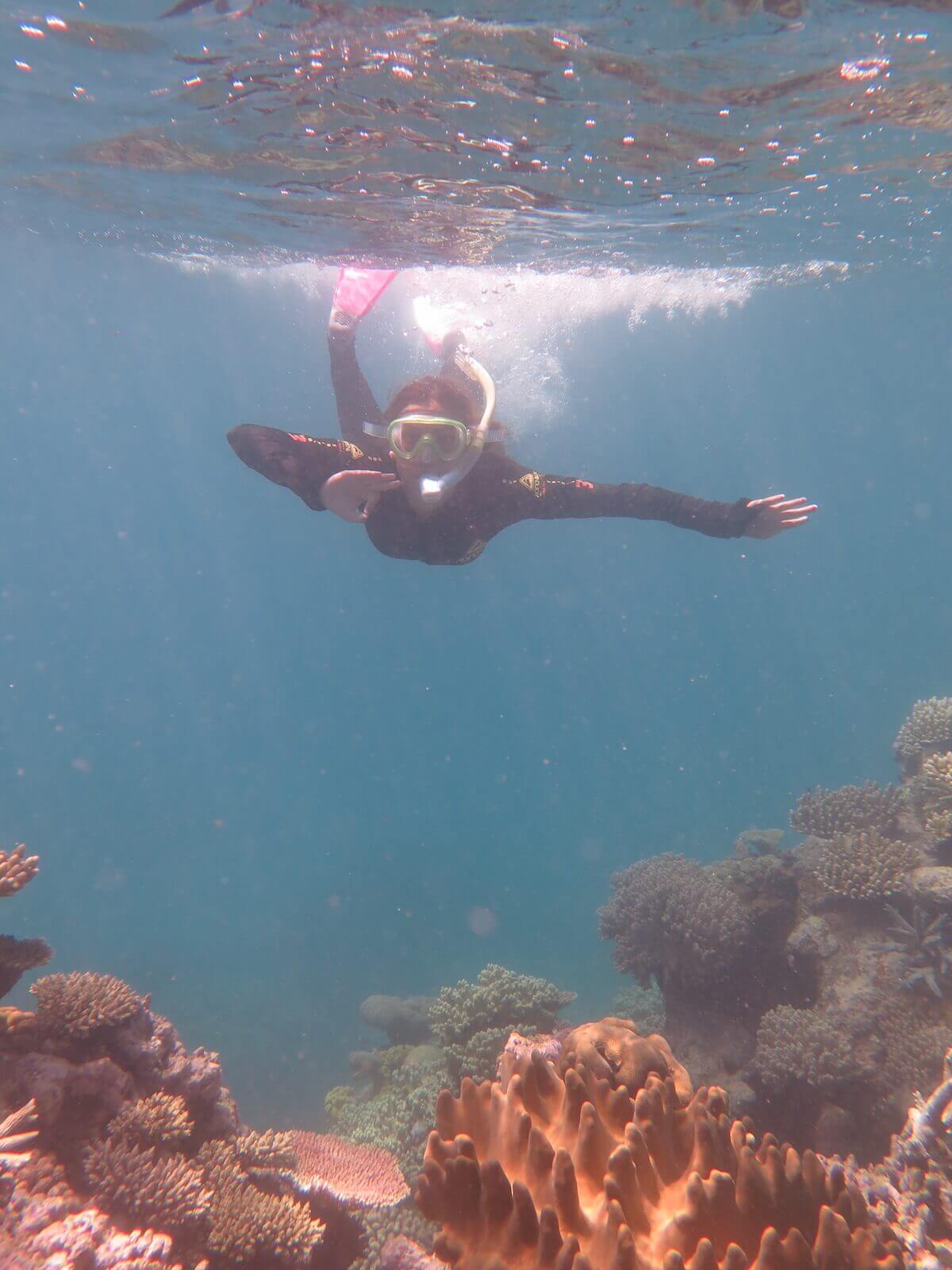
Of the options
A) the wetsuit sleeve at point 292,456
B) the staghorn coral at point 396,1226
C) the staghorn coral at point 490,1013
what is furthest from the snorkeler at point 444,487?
the staghorn coral at point 396,1226

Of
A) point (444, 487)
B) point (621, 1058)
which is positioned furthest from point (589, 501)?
point (621, 1058)

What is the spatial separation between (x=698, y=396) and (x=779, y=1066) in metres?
71.8

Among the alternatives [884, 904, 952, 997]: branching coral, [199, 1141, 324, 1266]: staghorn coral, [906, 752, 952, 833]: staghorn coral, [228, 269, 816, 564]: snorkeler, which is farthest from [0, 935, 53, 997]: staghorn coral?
[906, 752, 952, 833]: staghorn coral

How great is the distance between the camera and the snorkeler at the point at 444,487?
572 centimetres

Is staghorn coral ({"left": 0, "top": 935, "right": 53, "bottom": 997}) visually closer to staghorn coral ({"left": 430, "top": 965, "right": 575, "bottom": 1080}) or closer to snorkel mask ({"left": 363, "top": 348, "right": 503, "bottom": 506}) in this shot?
snorkel mask ({"left": 363, "top": 348, "right": 503, "bottom": 506})

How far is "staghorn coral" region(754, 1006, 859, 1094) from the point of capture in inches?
231

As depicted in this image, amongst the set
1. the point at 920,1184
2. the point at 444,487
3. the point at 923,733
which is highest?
the point at 444,487

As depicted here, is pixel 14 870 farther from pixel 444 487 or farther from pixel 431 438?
pixel 431 438

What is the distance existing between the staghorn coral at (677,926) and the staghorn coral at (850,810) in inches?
61.5

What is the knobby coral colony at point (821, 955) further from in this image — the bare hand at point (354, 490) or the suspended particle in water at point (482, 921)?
the suspended particle in water at point (482, 921)

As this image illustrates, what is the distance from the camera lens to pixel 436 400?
20.0ft

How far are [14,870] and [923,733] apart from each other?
407 inches

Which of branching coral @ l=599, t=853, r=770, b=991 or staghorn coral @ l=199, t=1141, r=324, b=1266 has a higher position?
staghorn coral @ l=199, t=1141, r=324, b=1266

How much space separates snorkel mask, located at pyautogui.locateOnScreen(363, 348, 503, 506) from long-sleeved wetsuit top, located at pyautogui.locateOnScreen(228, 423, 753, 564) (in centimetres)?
42
